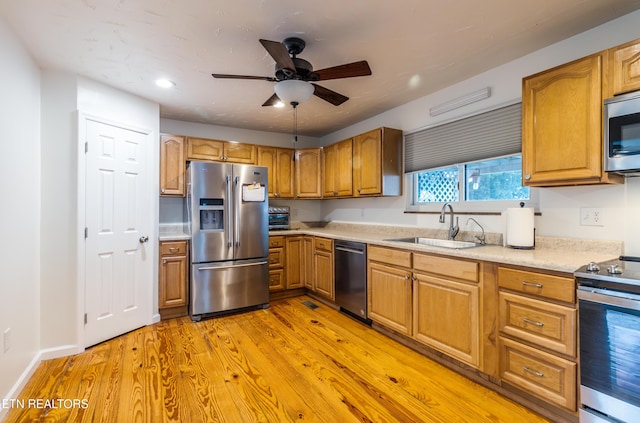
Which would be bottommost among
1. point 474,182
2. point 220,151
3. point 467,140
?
point 474,182

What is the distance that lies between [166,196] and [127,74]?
58.6 inches

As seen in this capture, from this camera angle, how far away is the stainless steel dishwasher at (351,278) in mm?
3100

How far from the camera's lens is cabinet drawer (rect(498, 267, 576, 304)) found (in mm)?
1626

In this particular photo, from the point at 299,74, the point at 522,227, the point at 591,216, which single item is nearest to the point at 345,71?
the point at 299,74

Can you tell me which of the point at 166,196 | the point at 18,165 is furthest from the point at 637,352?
the point at 166,196

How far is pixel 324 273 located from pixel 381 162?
150 cm

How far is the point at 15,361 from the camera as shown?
6.57ft

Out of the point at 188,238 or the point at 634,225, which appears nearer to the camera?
the point at 634,225

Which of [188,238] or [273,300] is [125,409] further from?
[273,300]

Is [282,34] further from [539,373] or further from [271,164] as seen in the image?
[539,373]

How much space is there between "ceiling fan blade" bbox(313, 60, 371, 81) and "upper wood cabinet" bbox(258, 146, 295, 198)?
93.4 inches

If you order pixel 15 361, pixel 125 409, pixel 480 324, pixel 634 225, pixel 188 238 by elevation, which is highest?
pixel 634 225

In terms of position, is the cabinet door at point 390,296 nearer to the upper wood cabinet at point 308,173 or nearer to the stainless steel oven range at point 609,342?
the stainless steel oven range at point 609,342

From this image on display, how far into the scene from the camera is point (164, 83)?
2826 millimetres
